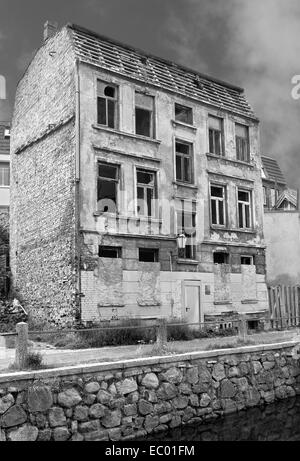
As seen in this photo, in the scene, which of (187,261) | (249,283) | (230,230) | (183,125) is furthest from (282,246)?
(183,125)

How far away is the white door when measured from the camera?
74.3 feet

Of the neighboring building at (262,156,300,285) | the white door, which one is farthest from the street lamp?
the neighboring building at (262,156,300,285)

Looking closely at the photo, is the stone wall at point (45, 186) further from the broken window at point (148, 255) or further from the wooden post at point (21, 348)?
the wooden post at point (21, 348)

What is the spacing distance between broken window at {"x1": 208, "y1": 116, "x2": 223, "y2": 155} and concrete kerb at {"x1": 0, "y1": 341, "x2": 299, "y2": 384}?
493 inches

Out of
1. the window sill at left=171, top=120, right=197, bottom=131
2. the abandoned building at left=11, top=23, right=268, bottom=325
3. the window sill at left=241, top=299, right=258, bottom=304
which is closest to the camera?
the abandoned building at left=11, top=23, right=268, bottom=325

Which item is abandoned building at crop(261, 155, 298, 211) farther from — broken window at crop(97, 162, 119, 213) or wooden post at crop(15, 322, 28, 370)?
wooden post at crop(15, 322, 28, 370)

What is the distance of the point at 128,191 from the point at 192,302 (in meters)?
5.48

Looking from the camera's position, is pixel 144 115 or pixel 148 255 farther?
pixel 144 115

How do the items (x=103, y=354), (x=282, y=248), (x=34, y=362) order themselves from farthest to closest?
(x=282, y=248), (x=103, y=354), (x=34, y=362)

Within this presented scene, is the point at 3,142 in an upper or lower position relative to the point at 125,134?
upper

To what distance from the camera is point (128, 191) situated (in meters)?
21.7

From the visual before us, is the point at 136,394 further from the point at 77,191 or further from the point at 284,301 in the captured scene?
the point at 284,301

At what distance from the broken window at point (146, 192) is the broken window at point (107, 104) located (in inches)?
92.9

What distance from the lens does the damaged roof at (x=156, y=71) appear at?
22.0 metres
